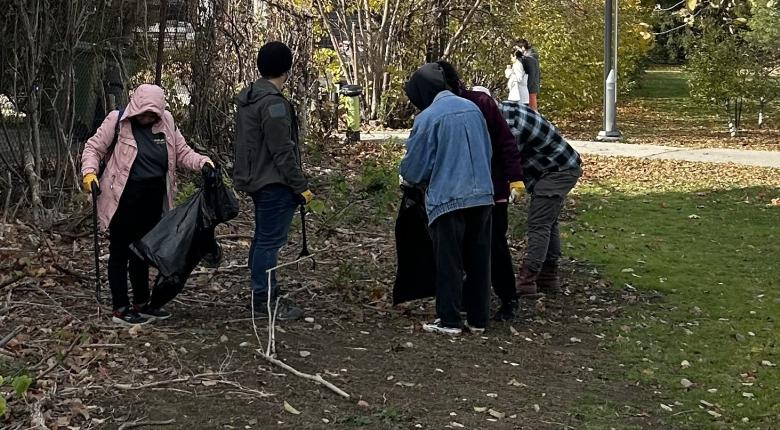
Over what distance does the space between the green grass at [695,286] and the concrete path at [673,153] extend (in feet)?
9.29

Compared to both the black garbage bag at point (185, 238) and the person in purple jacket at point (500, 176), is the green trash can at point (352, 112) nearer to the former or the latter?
the person in purple jacket at point (500, 176)

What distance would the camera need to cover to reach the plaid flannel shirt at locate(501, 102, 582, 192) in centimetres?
651

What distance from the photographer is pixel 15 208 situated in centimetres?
829

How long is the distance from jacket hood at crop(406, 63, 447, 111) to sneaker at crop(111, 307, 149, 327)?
199 centimetres

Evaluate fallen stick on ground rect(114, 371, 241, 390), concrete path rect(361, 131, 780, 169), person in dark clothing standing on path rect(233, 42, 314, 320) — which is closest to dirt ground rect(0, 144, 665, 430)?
fallen stick on ground rect(114, 371, 241, 390)

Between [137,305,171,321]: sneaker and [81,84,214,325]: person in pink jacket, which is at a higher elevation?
[81,84,214,325]: person in pink jacket

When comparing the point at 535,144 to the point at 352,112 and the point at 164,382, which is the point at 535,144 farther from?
the point at 352,112

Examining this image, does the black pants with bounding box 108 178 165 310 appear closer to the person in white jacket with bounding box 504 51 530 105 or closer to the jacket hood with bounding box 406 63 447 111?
the jacket hood with bounding box 406 63 447 111

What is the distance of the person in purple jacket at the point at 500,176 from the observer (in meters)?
6.08

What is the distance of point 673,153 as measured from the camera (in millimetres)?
16188

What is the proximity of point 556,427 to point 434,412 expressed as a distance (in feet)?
1.84

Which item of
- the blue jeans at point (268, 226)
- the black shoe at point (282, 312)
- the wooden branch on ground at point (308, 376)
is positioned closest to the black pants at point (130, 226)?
the blue jeans at point (268, 226)

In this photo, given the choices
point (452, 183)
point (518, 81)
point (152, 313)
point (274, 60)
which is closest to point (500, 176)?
point (452, 183)

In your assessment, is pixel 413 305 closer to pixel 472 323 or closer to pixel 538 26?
pixel 472 323
